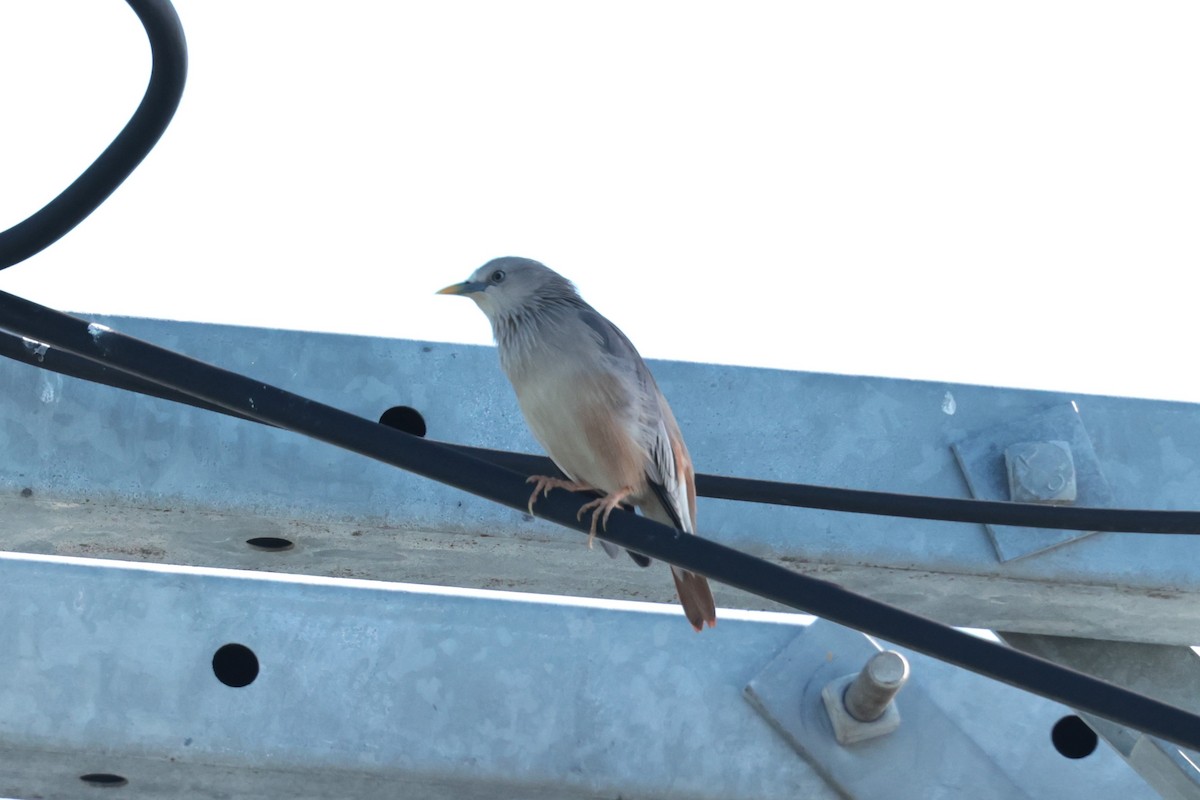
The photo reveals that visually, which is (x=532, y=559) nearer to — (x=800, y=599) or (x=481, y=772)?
(x=481, y=772)

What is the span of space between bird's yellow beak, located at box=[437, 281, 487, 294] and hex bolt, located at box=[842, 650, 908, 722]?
4.36ft

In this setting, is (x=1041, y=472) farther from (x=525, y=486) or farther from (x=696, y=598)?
(x=525, y=486)

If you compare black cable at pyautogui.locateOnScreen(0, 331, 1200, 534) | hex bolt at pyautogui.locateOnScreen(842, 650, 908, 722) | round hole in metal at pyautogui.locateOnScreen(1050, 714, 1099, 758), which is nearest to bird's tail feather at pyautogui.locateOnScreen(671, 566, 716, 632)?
black cable at pyautogui.locateOnScreen(0, 331, 1200, 534)

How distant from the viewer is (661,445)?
3.04m

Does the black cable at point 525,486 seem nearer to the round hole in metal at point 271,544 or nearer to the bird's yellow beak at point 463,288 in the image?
the round hole in metal at point 271,544

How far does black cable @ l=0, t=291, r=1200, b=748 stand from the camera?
6.47 ft

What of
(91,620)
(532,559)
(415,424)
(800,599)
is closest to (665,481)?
(532,559)

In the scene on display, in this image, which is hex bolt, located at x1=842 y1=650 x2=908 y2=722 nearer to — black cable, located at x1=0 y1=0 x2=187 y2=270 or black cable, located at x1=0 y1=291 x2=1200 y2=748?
black cable, located at x1=0 y1=291 x2=1200 y2=748

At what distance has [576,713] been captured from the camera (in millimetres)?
3502

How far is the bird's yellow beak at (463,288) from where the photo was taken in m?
3.68

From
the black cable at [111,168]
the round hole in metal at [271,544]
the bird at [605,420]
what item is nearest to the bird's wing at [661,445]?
the bird at [605,420]

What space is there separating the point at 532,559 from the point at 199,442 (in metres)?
0.74

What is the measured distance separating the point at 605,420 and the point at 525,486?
104cm

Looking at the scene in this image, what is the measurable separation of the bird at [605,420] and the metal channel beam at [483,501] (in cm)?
8
